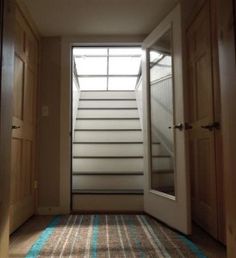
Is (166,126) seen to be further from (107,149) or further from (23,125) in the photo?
(107,149)

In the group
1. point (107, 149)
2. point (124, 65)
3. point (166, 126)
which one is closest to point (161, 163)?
point (166, 126)

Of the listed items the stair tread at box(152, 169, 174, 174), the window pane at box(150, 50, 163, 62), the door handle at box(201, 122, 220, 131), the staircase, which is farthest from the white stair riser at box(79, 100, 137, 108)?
the door handle at box(201, 122, 220, 131)

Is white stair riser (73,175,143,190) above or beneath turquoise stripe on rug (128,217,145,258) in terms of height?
above

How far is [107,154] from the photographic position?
4.08 m

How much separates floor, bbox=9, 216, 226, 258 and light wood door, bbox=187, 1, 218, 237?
81 mm

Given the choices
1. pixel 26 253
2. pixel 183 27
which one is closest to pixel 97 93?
pixel 183 27

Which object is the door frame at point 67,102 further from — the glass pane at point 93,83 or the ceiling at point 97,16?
the glass pane at point 93,83

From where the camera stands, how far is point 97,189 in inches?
137

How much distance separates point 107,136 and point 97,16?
205 centimetres

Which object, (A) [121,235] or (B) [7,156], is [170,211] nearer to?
(A) [121,235]

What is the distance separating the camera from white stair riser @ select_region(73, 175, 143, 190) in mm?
3545

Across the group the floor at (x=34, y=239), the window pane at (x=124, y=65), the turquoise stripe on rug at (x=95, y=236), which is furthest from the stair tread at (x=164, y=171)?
the window pane at (x=124, y=65)

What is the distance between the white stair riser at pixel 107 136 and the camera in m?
4.34

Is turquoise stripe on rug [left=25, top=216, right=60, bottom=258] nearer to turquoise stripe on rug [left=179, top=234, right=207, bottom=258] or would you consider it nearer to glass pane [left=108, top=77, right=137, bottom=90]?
turquoise stripe on rug [left=179, top=234, right=207, bottom=258]
